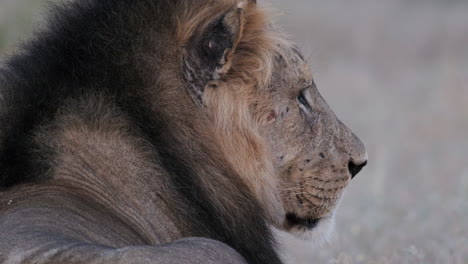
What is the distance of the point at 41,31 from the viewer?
443 cm

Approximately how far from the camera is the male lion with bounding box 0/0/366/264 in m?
4.00

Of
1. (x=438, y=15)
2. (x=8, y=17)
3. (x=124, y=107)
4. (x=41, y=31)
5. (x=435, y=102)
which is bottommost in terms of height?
(x=438, y=15)

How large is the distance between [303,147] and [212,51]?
658mm

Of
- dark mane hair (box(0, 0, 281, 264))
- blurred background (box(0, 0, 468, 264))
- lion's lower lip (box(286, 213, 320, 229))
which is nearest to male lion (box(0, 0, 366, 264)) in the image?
dark mane hair (box(0, 0, 281, 264))

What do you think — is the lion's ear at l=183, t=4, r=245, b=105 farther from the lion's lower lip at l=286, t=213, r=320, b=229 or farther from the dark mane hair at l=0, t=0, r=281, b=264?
the lion's lower lip at l=286, t=213, r=320, b=229

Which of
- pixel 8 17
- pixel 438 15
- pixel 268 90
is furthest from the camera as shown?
pixel 438 15

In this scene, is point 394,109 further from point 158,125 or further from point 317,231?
point 158,125

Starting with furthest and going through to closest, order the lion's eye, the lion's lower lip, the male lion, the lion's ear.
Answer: the lion's lower lip
the lion's eye
the lion's ear
the male lion

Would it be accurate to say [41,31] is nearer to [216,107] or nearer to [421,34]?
[216,107]

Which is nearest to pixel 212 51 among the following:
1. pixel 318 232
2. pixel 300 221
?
pixel 300 221

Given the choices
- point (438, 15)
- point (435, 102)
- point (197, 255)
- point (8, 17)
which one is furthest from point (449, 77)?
point (197, 255)

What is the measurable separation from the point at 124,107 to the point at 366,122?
11.2 meters

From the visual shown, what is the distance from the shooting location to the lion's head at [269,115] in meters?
4.21

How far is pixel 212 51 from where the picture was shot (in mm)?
4176
